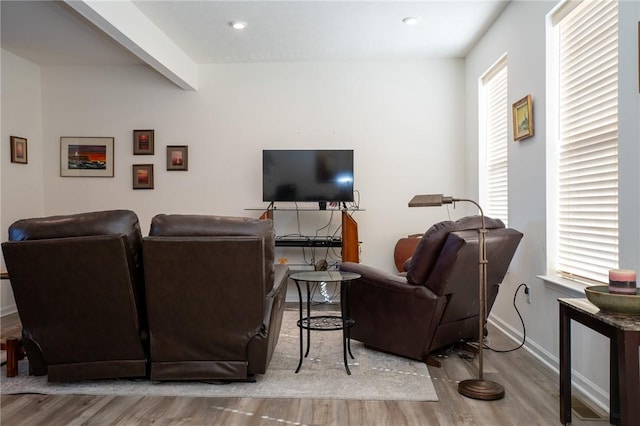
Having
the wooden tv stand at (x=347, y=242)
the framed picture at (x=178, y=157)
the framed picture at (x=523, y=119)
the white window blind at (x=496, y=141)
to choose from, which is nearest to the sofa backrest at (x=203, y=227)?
the framed picture at (x=523, y=119)

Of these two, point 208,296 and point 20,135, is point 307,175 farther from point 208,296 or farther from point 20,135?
point 20,135

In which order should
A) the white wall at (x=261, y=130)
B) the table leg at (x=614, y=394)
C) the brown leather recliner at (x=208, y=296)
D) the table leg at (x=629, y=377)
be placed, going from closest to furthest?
the table leg at (x=629, y=377)
the table leg at (x=614, y=394)
the brown leather recliner at (x=208, y=296)
the white wall at (x=261, y=130)

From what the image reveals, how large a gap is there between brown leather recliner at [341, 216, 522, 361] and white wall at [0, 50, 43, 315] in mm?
4044

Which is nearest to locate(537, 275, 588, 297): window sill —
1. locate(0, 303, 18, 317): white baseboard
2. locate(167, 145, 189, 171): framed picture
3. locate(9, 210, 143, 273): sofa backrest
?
locate(9, 210, 143, 273): sofa backrest

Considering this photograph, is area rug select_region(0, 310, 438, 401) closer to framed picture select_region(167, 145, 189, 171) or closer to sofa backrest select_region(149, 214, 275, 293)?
sofa backrest select_region(149, 214, 275, 293)

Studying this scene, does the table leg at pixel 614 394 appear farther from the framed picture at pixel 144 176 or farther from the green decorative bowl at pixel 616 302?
the framed picture at pixel 144 176

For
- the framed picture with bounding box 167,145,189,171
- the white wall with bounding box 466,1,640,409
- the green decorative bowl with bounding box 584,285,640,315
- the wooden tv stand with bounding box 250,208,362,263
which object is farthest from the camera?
A: the framed picture with bounding box 167,145,189,171

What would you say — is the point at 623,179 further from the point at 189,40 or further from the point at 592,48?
the point at 189,40

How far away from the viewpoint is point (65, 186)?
18.7ft

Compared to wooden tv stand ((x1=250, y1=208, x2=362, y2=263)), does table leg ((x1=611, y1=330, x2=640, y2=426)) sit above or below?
below

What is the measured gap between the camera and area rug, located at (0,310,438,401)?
8.56 ft

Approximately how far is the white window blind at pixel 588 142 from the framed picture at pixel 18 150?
5470mm

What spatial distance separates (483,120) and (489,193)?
0.78 meters

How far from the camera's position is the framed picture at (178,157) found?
5.61m
